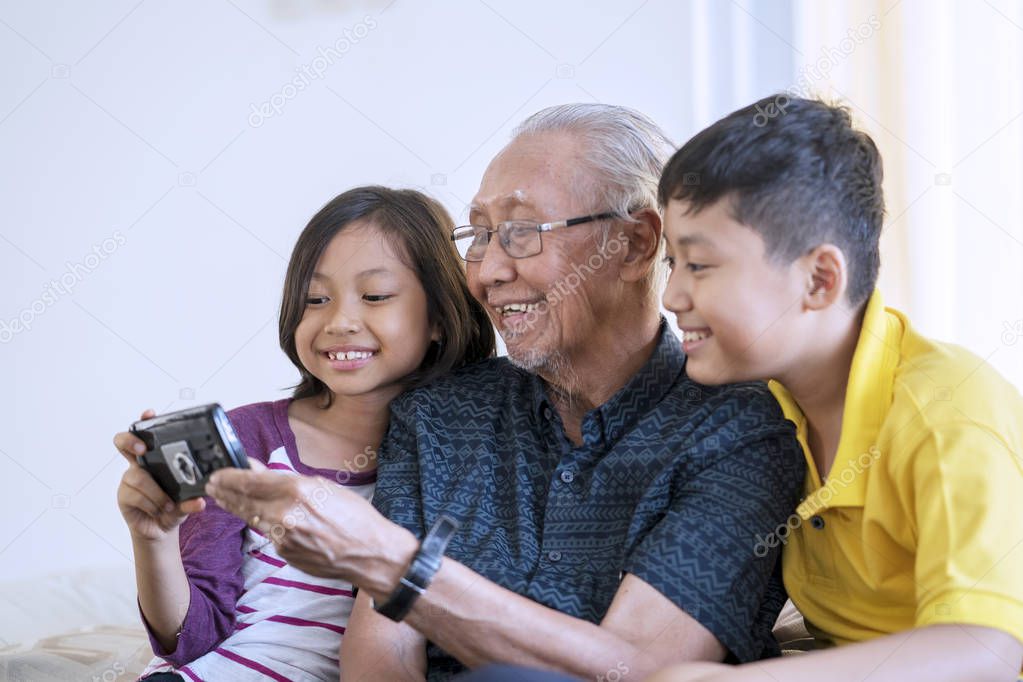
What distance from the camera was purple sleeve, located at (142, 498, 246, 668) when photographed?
5.13 ft

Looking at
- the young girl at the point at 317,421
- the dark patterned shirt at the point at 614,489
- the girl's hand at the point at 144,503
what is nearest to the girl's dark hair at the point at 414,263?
the young girl at the point at 317,421

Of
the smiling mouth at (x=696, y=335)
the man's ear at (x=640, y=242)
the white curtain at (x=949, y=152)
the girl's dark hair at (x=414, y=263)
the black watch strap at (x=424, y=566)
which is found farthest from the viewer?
the white curtain at (x=949, y=152)

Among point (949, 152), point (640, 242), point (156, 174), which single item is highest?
point (156, 174)

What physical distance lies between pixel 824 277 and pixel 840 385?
0.14 meters

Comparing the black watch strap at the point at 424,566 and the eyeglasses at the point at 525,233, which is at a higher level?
the eyeglasses at the point at 525,233

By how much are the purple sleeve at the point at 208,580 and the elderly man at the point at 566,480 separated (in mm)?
215

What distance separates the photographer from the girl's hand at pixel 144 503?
141 centimetres

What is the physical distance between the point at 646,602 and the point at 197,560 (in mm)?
672

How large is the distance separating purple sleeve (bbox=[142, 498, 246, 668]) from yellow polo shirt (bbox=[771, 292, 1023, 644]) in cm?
79

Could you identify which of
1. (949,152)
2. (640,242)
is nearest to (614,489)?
(640,242)

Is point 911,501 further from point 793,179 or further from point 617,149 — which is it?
point 617,149

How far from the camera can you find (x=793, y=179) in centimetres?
132

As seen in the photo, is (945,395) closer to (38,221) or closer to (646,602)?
(646,602)

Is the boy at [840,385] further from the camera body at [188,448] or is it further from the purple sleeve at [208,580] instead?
the purple sleeve at [208,580]
